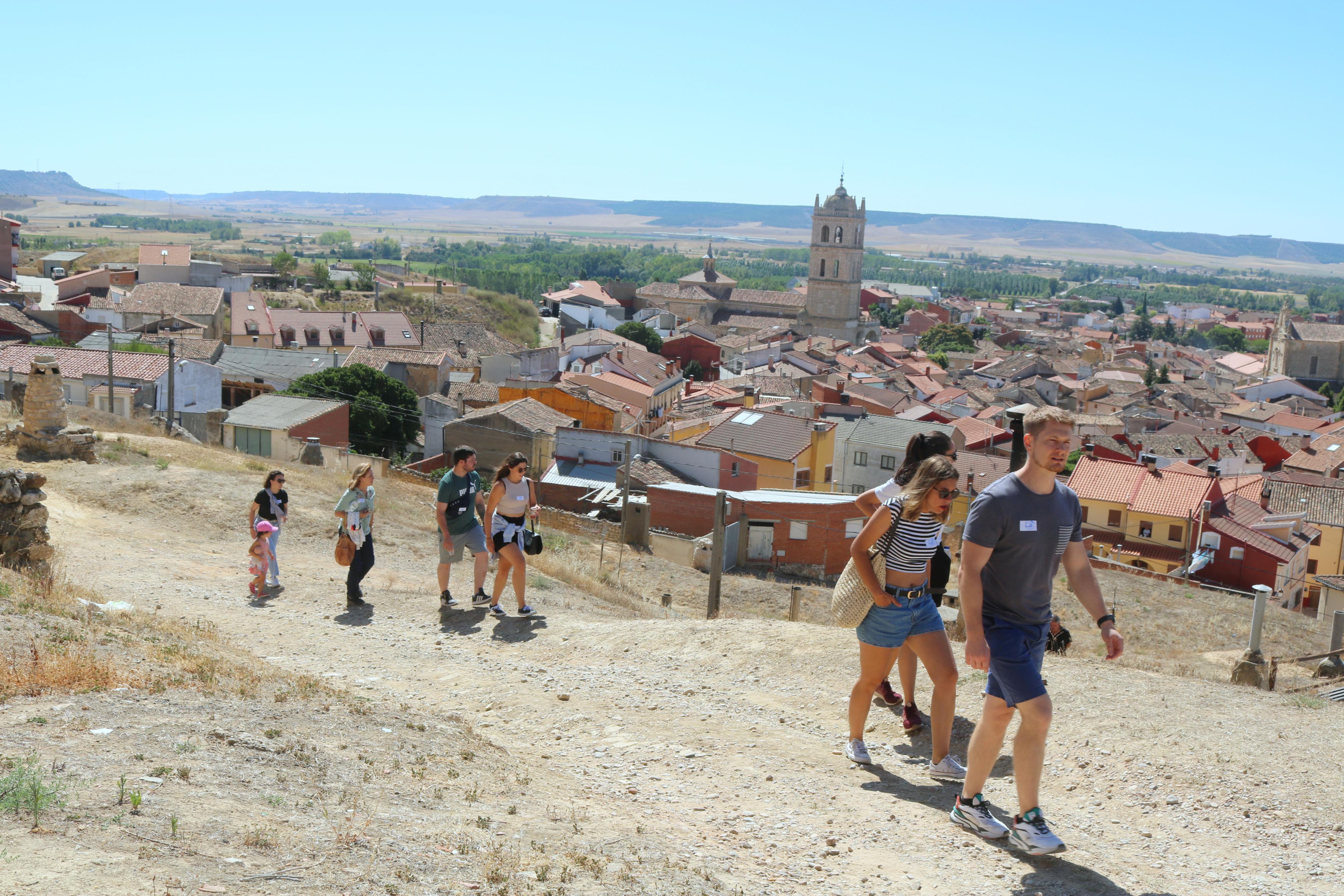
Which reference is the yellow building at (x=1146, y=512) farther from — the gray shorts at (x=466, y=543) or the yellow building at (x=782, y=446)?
the gray shorts at (x=466, y=543)

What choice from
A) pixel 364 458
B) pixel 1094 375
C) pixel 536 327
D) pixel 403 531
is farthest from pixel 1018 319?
pixel 403 531

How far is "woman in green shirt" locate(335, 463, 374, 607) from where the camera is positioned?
9.03m

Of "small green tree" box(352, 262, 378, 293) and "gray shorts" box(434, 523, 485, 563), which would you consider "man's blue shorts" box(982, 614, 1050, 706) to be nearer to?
"gray shorts" box(434, 523, 485, 563)

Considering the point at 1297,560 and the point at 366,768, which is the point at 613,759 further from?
the point at 1297,560

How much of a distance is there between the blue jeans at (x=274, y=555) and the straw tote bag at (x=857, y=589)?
19.1 ft

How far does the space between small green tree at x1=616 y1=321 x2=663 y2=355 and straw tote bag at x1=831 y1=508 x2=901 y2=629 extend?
6807cm

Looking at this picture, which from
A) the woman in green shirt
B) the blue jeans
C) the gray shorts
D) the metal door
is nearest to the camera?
the gray shorts

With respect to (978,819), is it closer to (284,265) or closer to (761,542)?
(761,542)

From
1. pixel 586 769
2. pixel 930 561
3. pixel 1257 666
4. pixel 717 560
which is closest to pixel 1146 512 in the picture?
pixel 1257 666

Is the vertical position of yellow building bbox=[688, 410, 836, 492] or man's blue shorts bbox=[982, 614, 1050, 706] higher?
man's blue shorts bbox=[982, 614, 1050, 706]

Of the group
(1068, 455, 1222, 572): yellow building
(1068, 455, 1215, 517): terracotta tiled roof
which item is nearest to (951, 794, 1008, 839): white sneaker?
(1068, 455, 1222, 572): yellow building

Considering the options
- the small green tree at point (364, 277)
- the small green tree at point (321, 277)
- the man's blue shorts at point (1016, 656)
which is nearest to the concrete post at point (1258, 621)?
the man's blue shorts at point (1016, 656)

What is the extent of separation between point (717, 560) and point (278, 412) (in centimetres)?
2076

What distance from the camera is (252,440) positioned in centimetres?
2748
